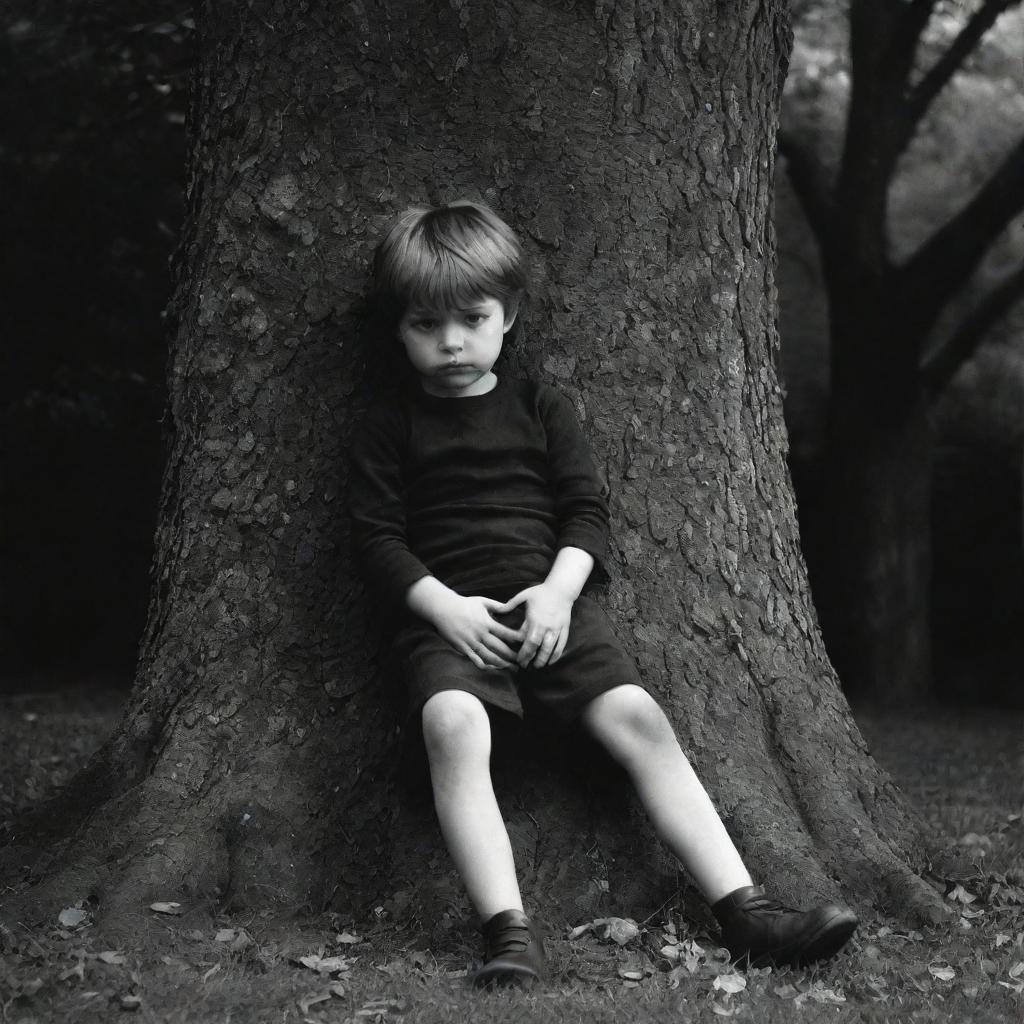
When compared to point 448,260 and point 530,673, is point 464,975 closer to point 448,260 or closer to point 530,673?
point 530,673

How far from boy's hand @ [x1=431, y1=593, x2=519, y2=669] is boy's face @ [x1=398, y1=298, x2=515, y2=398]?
61 cm

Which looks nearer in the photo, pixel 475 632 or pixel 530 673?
pixel 475 632

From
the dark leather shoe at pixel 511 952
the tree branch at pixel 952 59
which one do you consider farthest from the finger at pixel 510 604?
the tree branch at pixel 952 59

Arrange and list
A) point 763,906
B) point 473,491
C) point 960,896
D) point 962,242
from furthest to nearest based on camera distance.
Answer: point 962,242
point 960,896
point 473,491
point 763,906

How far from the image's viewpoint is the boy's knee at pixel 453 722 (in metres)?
3.18

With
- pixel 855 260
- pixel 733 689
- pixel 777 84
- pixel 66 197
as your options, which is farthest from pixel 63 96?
pixel 733 689

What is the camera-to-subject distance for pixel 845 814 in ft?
12.4

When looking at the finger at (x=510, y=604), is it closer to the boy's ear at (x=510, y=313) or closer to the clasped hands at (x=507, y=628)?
the clasped hands at (x=507, y=628)

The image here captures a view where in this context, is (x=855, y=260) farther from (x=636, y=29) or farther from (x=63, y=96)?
(x=636, y=29)

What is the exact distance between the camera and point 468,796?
3.18 metres

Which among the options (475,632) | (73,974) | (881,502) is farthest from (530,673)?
(881,502)

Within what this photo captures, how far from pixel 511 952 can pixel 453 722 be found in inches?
21.5

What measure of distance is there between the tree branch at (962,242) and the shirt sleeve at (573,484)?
24.8 feet

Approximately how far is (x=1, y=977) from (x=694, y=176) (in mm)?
2797
